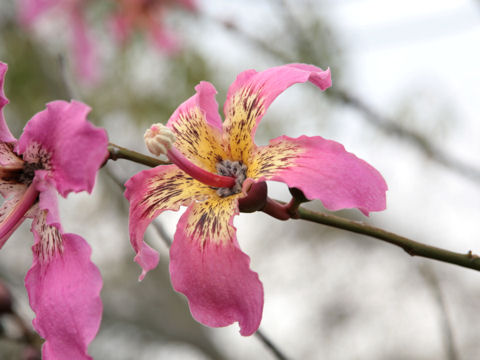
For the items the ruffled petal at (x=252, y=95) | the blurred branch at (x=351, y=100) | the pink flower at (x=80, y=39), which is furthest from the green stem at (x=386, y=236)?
the pink flower at (x=80, y=39)

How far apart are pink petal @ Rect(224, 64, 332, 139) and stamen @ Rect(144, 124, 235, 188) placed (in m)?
0.07

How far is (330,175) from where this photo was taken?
0.49 m

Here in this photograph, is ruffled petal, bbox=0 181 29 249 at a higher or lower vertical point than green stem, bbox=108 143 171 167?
lower

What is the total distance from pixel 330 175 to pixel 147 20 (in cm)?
194

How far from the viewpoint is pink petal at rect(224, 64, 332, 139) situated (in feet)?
1.81

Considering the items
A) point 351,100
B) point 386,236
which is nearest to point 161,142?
point 386,236

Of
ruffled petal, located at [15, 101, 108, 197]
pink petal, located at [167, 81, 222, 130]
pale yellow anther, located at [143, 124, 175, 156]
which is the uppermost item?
pink petal, located at [167, 81, 222, 130]

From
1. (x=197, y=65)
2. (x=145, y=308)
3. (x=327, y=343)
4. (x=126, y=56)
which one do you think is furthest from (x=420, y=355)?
(x=126, y=56)

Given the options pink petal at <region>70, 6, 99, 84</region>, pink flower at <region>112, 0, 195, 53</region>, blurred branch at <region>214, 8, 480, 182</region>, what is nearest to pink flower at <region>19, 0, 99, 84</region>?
pink petal at <region>70, 6, 99, 84</region>

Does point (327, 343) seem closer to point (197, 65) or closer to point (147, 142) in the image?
point (197, 65)

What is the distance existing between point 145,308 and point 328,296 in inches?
46.6

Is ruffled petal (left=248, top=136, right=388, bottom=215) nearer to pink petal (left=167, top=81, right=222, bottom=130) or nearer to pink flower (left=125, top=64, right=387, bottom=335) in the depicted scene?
pink flower (left=125, top=64, right=387, bottom=335)

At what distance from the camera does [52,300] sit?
502 mm

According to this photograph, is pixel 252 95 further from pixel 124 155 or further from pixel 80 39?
pixel 80 39
